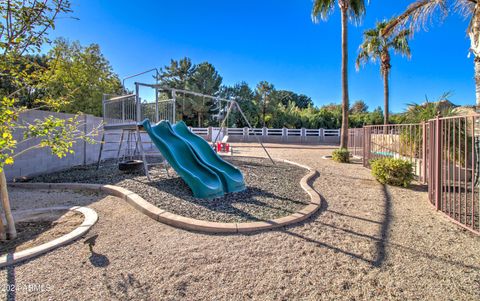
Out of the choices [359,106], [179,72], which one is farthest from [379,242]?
[359,106]

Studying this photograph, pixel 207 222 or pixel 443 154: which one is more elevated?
pixel 443 154

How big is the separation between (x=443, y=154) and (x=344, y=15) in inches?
295

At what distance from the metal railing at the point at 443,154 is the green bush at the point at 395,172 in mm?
422

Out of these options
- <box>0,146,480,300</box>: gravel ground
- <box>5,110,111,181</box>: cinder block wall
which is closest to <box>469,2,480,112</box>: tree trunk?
<box>0,146,480,300</box>: gravel ground

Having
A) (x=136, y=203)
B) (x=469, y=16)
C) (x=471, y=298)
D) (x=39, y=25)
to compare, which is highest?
(x=469, y=16)

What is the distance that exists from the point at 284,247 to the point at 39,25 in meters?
3.58

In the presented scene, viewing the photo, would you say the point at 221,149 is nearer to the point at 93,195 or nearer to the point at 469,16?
the point at 93,195

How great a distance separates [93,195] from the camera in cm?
466

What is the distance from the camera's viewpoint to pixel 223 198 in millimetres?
4312

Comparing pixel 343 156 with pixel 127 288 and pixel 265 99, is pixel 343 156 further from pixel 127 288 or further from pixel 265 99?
pixel 265 99

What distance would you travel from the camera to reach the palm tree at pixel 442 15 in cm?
484

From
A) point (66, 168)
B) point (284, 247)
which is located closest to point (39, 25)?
point (284, 247)

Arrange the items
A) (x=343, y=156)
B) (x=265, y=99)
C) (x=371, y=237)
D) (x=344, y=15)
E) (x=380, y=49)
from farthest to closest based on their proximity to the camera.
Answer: (x=265, y=99) → (x=380, y=49) → (x=344, y=15) → (x=343, y=156) → (x=371, y=237)

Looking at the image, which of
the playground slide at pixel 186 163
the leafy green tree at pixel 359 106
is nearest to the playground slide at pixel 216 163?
the playground slide at pixel 186 163
